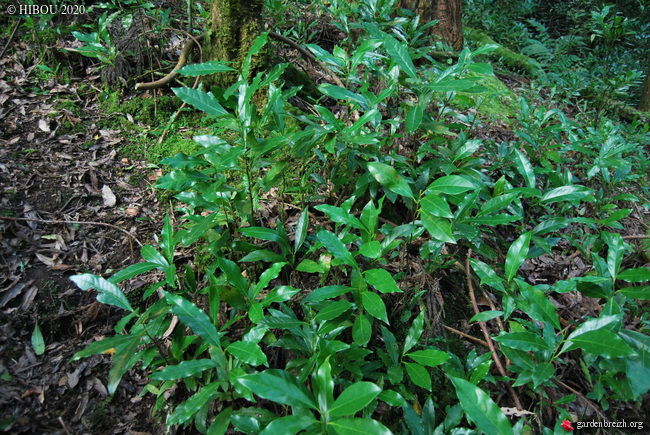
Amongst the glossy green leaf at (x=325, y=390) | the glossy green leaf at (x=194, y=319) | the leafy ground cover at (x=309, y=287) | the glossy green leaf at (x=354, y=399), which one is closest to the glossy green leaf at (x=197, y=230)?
the leafy ground cover at (x=309, y=287)

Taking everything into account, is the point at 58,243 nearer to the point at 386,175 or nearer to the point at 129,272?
the point at 129,272

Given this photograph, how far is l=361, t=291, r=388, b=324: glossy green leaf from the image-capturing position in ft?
5.36

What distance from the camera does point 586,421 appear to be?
75.8 inches

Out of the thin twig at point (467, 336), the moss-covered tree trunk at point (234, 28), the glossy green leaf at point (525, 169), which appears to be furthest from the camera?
the moss-covered tree trunk at point (234, 28)

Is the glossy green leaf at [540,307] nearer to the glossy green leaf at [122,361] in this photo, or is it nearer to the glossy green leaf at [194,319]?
the glossy green leaf at [194,319]

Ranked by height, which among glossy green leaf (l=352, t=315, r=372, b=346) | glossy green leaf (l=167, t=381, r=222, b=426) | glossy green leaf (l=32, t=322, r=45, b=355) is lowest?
glossy green leaf (l=32, t=322, r=45, b=355)

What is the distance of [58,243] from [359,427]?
7.04 feet

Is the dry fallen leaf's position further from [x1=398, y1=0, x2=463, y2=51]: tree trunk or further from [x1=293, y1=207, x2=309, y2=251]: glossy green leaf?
[x1=398, y1=0, x2=463, y2=51]: tree trunk

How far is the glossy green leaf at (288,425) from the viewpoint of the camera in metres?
1.24

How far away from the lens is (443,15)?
180 inches

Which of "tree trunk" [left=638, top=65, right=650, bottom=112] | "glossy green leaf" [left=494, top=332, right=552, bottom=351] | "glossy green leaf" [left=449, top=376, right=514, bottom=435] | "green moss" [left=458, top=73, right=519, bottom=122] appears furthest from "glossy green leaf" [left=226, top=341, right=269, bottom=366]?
"tree trunk" [left=638, top=65, right=650, bottom=112]

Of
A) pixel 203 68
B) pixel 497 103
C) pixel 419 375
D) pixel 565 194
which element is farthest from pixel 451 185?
pixel 497 103

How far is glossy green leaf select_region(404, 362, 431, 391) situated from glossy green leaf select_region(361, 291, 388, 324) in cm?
33

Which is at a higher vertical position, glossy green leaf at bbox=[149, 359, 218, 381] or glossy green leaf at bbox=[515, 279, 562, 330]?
glossy green leaf at bbox=[515, 279, 562, 330]
